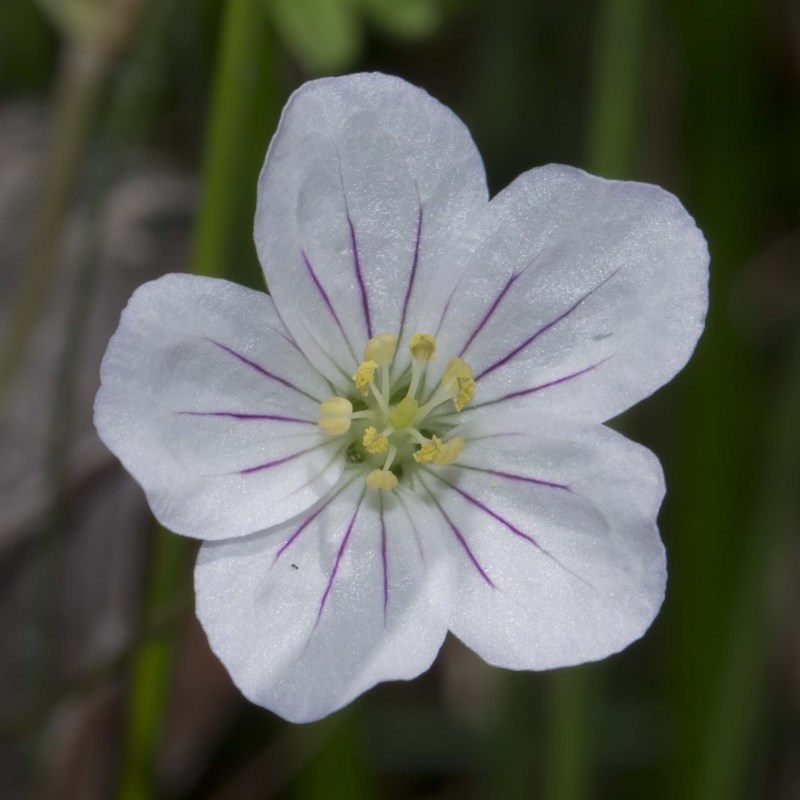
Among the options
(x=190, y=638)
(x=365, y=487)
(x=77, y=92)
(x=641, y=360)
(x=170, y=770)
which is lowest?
(x=170, y=770)

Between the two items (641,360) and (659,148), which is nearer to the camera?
(641,360)

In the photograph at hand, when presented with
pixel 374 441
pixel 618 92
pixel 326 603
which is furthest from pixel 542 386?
pixel 618 92

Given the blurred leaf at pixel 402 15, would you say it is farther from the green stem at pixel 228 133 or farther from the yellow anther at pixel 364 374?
the yellow anther at pixel 364 374

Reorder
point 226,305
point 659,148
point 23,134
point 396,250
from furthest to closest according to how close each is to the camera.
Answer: point 659,148 < point 23,134 < point 396,250 < point 226,305

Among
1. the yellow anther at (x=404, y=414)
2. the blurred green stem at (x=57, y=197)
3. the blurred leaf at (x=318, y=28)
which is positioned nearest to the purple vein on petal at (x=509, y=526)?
the yellow anther at (x=404, y=414)

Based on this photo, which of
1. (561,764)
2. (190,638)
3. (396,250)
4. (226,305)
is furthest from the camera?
(190,638)

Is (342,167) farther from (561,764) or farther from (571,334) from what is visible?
(561,764)

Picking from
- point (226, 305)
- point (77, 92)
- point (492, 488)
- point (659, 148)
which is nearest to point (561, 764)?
point (492, 488)
